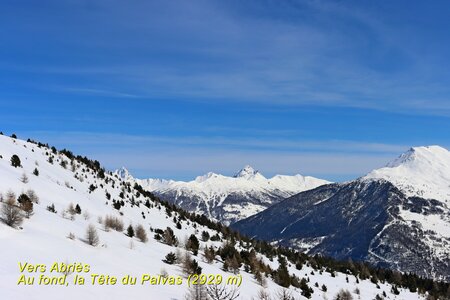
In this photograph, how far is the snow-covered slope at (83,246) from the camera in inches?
725

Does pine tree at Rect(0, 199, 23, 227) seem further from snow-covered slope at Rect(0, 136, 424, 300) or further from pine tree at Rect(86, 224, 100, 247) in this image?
pine tree at Rect(86, 224, 100, 247)

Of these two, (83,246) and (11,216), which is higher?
(11,216)

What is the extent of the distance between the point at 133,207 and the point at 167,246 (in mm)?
17035

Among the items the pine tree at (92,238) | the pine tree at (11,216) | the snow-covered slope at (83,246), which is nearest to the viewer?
the snow-covered slope at (83,246)

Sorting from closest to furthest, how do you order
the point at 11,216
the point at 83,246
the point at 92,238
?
the point at 11,216 → the point at 83,246 → the point at 92,238

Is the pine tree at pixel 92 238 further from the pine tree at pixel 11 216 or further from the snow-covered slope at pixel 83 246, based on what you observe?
the pine tree at pixel 11 216

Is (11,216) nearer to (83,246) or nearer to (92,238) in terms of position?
(83,246)

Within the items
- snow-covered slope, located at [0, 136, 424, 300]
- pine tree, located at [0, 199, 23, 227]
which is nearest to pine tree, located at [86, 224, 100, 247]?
snow-covered slope, located at [0, 136, 424, 300]

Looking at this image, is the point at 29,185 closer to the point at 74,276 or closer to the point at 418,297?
the point at 74,276

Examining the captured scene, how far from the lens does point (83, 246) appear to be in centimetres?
2442

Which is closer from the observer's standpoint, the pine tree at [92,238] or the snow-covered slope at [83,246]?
the snow-covered slope at [83,246]

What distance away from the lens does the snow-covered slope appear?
18413mm

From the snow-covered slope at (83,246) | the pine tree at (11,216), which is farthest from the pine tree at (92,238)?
the pine tree at (11,216)

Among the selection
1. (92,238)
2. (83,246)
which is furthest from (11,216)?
(92,238)
